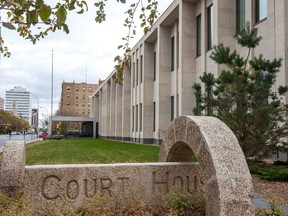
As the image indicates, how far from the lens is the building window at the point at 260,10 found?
17141mm

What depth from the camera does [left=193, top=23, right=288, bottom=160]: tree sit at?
1119cm

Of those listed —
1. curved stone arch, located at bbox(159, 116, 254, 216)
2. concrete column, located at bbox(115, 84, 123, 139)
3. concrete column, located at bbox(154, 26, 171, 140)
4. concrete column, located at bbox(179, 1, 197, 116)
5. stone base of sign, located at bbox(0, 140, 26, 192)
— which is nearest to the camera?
curved stone arch, located at bbox(159, 116, 254, 216)

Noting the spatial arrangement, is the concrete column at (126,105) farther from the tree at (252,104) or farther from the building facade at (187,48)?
the tree at (252,104)

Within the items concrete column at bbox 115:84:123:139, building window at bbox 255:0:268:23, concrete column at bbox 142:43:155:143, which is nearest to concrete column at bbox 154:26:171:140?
concrete column at bbox 142:43:155:143

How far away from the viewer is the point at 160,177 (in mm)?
5539

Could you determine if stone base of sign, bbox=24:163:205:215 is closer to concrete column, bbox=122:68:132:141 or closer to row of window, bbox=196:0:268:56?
row of window, bbox=196:0:268:56

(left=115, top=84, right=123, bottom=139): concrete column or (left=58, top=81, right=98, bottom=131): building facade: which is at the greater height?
(left=58, top=81, right=98, bottom=131): building facade

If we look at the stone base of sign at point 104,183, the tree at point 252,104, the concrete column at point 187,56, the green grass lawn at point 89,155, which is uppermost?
the concrete column at point 187,56

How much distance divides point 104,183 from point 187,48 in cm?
2117

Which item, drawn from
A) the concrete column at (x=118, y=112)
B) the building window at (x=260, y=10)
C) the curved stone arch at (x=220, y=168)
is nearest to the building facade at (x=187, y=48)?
the building window at (x=260, y=10)

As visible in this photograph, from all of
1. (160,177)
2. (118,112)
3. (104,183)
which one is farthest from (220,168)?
(118,112)

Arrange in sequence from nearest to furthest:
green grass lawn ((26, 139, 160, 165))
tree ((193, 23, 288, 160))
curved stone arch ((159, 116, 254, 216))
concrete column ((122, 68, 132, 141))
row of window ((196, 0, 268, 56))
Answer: curved stone arch ((159, 116, 254, 216)) → tree ((193, 23, 288, 160)) → green grass lawn ((26, 139, 160, 165)) → row of window ((196, 0, 268, 56)) → concrete column ((122, 68, 132, 141))

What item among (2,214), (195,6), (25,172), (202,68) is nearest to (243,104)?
(25,172)

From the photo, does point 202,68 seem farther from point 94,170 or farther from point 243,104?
point 94,170
